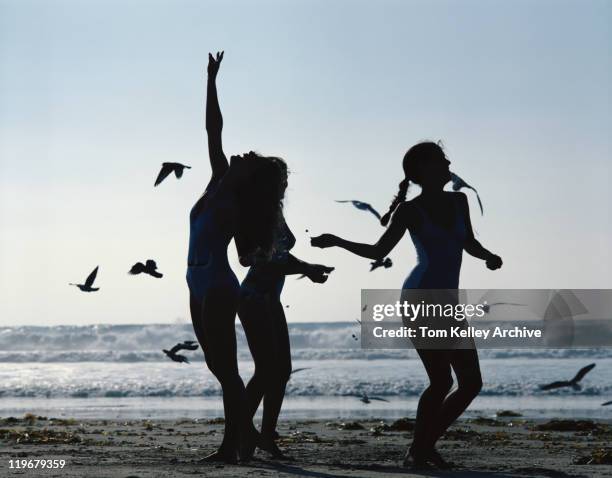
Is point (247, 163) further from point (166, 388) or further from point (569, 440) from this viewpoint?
point (166, 388)

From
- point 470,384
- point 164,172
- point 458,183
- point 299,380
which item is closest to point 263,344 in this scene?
point 470,384

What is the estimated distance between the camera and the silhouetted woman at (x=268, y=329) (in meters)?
8.00

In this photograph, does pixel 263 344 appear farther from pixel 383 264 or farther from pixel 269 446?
pixel 383 264

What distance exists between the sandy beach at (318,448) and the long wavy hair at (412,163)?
1.86 metres

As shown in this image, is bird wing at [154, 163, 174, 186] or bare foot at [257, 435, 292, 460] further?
bird wing at [154, 163, 174, 186]

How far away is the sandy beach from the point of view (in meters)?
7.14

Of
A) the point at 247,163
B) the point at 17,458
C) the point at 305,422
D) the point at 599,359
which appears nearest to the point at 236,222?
the point at 247,163

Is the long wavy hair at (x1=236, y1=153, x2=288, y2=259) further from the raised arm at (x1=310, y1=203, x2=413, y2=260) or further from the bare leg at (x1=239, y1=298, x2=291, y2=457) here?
the raised arm at (x1=310, y1=203, x2=413, y2=260)

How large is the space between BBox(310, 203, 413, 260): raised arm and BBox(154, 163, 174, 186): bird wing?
4.53 meters

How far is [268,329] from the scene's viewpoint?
805cm

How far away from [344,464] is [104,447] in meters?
2.77

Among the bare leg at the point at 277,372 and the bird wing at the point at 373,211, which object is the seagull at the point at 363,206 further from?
the bare leg at the point at 277,372

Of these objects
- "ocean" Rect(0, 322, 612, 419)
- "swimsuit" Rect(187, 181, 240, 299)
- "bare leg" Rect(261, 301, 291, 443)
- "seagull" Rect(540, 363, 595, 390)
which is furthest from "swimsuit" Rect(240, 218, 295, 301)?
"ocean" Rect(0, 322, 612, 419)

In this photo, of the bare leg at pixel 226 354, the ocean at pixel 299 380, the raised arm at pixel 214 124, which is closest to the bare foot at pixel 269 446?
the bare leg at pixel 226 354
